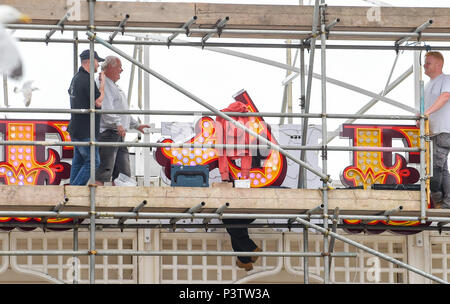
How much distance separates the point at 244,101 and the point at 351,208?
7.29 feet

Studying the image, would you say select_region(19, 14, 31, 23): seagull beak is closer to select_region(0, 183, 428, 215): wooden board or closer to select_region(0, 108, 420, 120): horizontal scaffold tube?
select_region(0, 108, 420, 120): horizontal scaffold tube

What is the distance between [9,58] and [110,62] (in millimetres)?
3459

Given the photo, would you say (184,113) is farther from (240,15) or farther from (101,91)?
(240,15)

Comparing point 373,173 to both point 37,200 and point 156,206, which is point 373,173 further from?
point 37,200

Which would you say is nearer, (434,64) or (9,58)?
(9,58)

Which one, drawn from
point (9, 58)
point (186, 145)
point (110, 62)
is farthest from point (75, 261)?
point (9, 58)

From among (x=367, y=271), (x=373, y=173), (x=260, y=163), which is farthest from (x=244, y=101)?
(x=367, y=271)

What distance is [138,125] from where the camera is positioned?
18.4 m

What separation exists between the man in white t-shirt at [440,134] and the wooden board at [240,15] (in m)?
0.77

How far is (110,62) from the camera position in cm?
1781

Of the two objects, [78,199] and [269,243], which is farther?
[269,243]

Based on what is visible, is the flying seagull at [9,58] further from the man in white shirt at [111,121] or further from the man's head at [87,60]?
the man in white shirt at [111,121]

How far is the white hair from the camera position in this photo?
17.8m

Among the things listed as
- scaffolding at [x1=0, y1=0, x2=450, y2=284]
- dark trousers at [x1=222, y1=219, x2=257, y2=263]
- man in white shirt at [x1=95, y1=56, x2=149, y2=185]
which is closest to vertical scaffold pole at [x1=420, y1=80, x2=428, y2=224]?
scaffolding at [x1=0, y1=0, x2=450, y2=284]
